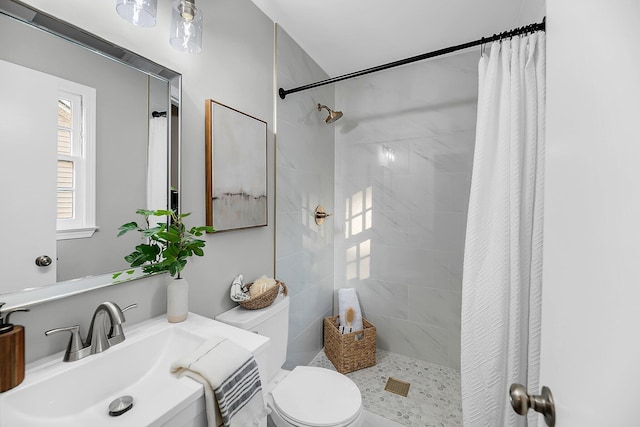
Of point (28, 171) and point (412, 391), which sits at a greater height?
point (28, 171)

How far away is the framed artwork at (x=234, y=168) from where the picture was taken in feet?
4.18

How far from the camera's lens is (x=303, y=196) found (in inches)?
80.4

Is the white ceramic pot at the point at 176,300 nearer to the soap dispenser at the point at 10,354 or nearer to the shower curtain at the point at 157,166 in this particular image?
the shower curtain at the point at 157,166

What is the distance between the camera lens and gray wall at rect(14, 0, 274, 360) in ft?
2.79

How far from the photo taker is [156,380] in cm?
89

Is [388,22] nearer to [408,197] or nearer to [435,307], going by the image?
[408,197]

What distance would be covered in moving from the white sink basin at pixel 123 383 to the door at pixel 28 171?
0.27 m

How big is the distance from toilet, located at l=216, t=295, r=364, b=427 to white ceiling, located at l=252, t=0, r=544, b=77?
5.60ft

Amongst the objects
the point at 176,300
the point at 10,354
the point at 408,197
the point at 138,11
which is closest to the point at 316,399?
the point at 176,300

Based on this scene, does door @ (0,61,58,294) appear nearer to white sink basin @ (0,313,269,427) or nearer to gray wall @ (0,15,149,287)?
gray wall @ (0,15,149,287)

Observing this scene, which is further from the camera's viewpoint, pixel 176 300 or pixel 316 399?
pixel 316 399

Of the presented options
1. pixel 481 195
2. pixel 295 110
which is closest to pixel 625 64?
pixel 481 195

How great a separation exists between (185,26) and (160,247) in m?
0.84

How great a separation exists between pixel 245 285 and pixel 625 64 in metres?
1.53
